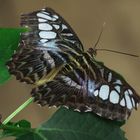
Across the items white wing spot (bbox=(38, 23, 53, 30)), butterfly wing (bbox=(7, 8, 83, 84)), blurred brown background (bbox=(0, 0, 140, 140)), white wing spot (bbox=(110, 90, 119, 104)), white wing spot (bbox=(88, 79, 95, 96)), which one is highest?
white wing spot (bbox=(38, 23, 53, 30))

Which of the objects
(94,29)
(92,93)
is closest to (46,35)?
(92,93)

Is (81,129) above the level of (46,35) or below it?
below

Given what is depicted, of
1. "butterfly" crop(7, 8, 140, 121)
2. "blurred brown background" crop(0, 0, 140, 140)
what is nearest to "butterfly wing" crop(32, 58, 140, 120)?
"butterfly" crop(7, 8, 140, 121)

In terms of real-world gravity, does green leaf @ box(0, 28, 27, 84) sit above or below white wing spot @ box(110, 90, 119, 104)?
above

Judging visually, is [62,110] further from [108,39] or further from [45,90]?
[108,39]

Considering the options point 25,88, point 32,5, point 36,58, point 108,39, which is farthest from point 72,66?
point 32,5

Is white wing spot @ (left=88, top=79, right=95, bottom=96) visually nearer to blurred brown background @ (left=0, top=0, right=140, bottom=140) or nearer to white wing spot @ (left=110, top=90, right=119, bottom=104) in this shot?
white wing spot @ (left=110, top=90, right=119, bottom=104)

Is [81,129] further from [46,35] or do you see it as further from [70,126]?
[46,35]
